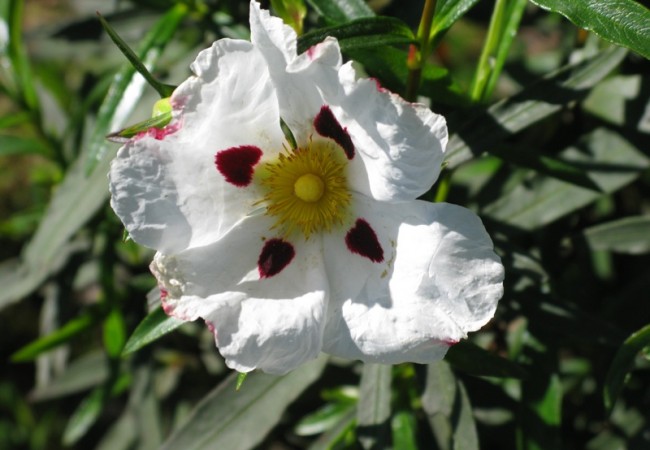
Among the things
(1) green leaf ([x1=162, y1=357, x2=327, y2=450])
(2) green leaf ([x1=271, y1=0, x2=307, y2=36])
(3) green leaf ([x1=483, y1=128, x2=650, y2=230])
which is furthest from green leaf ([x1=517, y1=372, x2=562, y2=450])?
(2) green leaf ([x1=271, y1=0, x2=307, y2=36])

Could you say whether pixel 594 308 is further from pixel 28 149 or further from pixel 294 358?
pixel 28 149

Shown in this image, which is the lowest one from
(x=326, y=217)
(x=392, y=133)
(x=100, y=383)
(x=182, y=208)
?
(x=100, y=383)

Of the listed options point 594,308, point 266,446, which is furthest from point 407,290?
point 266,446

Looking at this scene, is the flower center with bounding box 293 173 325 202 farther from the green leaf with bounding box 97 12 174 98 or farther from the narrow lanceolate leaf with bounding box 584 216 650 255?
the narrow lanceolate leaf with bounding box 584 216 650 255

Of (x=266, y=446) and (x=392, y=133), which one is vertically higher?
(x=392, y=133)

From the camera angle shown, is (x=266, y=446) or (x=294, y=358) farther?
(x=266, y=446)

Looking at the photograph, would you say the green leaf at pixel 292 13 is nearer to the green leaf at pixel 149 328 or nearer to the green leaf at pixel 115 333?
the green leaf at pixel 149 328
